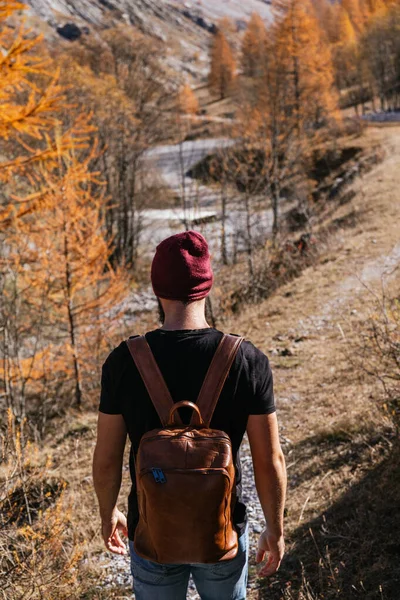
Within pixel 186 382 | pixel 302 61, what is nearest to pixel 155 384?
pixel 186 382

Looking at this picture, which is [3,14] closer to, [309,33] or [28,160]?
[28,160]

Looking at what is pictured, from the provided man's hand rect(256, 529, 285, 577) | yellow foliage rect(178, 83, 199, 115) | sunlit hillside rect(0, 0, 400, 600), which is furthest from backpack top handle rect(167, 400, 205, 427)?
yellow foliage rect(178, 83, 199, 115)

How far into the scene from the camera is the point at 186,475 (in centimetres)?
181

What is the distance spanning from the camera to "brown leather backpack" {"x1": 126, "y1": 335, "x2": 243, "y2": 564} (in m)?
1.82

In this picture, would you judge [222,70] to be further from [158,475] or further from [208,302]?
[158,475]

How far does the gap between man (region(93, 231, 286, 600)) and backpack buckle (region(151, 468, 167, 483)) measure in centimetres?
19

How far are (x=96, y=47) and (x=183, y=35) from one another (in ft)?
362

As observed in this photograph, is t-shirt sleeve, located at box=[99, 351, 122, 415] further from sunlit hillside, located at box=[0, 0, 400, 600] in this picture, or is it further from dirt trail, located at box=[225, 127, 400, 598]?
dirt trail, located at box=[225, 127, 400, 598]

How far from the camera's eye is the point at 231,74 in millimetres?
73438

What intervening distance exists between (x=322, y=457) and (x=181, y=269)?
396 centimetres

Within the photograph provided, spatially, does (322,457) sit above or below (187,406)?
below

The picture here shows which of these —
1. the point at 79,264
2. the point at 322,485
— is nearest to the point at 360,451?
the point at 322,485

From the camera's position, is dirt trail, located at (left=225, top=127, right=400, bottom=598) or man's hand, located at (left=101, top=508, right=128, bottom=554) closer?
man's hand, located at (left=101, top=508, right=128, bottom=554)

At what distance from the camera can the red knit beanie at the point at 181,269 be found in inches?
77.2
